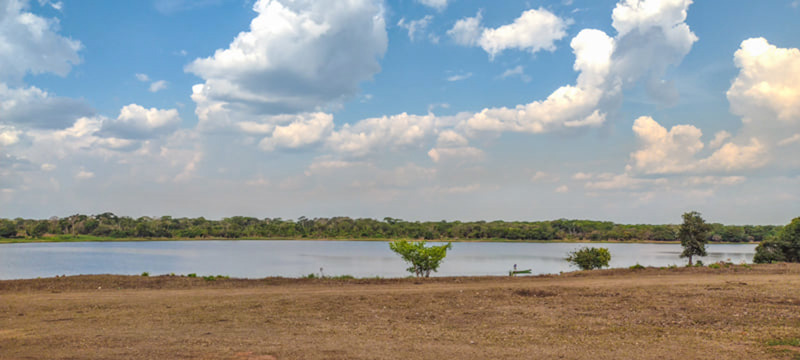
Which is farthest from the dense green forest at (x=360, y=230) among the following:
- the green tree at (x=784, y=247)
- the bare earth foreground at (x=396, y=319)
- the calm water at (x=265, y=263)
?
the bare earth foreground at (x=396, y=319)

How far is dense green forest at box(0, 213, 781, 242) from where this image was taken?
15825 cm

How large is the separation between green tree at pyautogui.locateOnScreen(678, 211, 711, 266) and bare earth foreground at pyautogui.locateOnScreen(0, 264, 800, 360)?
14.4 meters

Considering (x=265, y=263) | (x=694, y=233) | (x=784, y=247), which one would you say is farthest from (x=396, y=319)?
(x=265, y=263)

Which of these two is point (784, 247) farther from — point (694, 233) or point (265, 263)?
A: point (265, 263)

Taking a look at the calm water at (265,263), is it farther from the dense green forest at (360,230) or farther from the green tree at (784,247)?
the dense green forest at (360,230)

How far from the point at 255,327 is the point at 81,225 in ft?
615

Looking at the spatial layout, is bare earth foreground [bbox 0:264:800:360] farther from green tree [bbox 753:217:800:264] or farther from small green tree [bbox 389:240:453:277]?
green tree [bbox 753:217:800:264]

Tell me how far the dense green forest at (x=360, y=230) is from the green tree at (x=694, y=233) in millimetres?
112596

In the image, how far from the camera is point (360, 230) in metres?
176

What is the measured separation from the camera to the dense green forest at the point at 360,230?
15825 centimetres

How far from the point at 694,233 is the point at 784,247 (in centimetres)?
1057

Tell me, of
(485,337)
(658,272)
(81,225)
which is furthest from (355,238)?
(485,337)

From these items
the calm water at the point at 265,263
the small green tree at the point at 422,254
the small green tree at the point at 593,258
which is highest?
the small green tree at the point at 422,254

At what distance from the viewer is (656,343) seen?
32.5 ft
